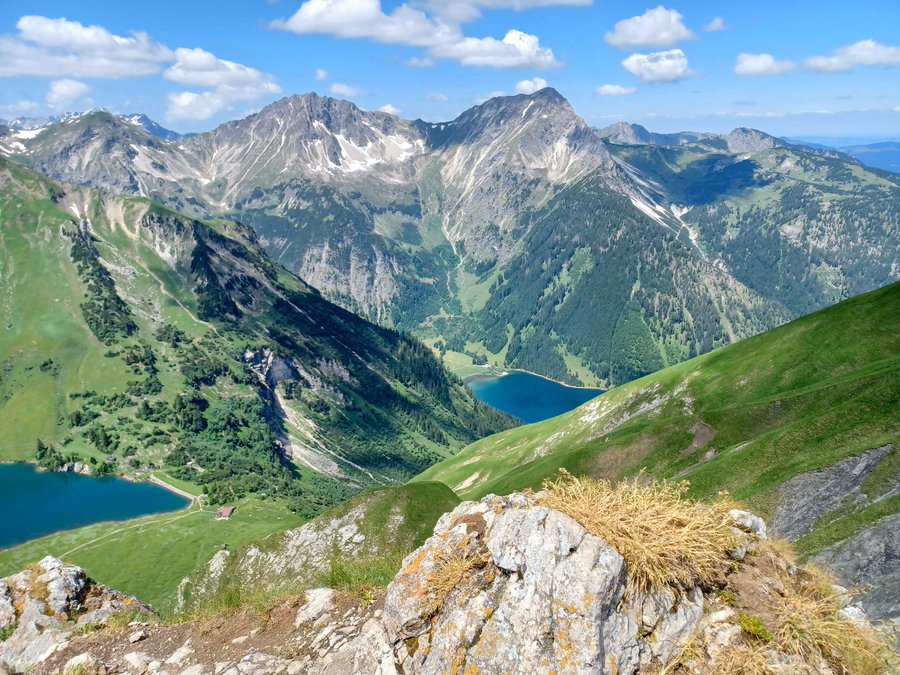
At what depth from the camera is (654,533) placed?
10211 millimetres

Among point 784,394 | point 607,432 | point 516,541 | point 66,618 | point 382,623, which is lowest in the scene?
point 607,432

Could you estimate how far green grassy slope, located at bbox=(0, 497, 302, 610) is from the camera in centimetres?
9062

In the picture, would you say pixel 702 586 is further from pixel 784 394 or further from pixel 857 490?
pixel 784 394

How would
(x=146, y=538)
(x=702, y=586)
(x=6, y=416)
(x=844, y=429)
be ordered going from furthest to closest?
(x=6, y=416), (x=146, y=538), (x=844, y=429), (x=702, y=586)

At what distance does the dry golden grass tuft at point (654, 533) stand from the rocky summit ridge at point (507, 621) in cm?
27

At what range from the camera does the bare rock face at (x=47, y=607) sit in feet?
49.0

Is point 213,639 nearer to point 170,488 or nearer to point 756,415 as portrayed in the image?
point 756,415

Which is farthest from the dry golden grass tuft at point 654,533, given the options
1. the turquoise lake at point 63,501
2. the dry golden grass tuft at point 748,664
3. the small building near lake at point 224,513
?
the turquoise lake at point 63,501

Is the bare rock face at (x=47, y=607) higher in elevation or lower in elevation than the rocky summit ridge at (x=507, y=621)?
lower

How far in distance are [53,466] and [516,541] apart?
185 m

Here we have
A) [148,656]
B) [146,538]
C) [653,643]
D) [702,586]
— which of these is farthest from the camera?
[146,538]

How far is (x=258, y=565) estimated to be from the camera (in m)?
49.2

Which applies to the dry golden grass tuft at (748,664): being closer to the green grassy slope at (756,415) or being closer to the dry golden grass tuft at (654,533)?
the dry golden grass tuft at (654,533)

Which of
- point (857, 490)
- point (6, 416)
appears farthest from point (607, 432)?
point (6, 416)
